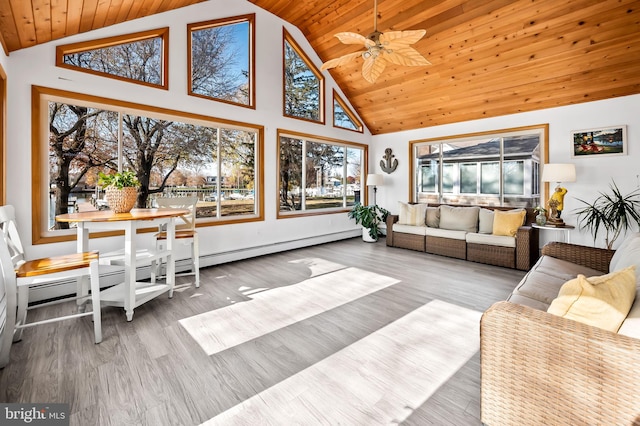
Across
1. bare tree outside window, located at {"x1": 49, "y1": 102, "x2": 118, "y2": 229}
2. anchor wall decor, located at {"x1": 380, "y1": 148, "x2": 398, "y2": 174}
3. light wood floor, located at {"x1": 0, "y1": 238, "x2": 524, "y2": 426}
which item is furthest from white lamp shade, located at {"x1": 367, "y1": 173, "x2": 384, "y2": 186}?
bare tree outside window, located at {"x1": 49, "y1": 102, "x2": 118, "y2": 229}

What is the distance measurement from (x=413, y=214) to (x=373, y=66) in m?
3.29

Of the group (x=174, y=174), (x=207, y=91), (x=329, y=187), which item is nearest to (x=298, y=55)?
(x=207, y=91)

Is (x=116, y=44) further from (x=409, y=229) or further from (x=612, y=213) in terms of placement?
(x=612, y=213)

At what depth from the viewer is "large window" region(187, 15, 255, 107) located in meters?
4.42

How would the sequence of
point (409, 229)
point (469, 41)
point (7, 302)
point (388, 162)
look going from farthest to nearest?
1. point (388, 162)
2. point (409, 229)
3. point (469, 41)
4. point (7, 302)

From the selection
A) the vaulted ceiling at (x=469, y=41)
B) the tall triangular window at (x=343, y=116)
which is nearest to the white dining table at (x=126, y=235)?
the vaulted ceiling at (x=469, y=41)

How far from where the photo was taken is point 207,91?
4555 millimetres

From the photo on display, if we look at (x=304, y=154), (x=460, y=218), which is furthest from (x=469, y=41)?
(x=304, y=154)

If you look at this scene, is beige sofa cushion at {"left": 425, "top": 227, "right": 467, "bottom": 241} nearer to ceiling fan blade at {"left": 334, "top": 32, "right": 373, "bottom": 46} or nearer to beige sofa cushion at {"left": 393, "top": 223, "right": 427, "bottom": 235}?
beige sofa cushion at {"left": 393, "top": 223, "right": 427, "bottom": 235}

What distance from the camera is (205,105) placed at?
14.5 feet

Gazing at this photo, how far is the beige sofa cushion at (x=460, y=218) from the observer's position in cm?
523

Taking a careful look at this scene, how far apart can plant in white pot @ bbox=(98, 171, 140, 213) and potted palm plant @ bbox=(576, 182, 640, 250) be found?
589cm

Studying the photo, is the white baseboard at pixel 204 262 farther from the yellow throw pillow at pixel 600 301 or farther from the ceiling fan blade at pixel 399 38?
the yellow throw pillow at pixel 600 301

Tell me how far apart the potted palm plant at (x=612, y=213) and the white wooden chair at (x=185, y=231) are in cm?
545
